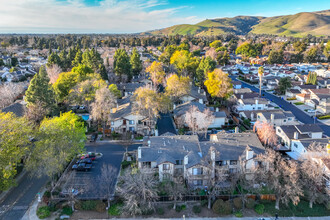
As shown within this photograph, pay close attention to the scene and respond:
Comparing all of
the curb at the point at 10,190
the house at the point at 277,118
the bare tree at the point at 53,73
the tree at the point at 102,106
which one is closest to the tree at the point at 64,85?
the bare tree at the point at 53,73

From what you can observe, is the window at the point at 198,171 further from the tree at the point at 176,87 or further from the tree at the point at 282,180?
the tree at the point at 176,87

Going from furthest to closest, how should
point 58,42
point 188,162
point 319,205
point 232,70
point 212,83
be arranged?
1. point 58,42
2. point 232,70
3. point 212,83
4. point 188,162
5. point 319,205

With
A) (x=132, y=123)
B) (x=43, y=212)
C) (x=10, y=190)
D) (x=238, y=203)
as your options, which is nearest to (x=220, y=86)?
(x=132, y=123)

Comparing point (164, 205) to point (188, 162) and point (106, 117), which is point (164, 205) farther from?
point (106, 117)

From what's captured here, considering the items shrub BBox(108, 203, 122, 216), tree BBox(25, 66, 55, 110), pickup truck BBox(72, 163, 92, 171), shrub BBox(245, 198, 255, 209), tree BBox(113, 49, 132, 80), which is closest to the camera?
shrub BBox(108, 203, 122, 216)

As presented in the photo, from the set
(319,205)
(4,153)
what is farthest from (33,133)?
(319,205)

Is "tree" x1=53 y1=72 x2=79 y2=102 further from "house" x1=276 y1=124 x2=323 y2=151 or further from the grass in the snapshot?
the grass

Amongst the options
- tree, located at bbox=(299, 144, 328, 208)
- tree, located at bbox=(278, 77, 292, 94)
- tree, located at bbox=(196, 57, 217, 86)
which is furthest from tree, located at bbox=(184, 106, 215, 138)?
tree, located at bbox=(278, 77, 292, 94)
